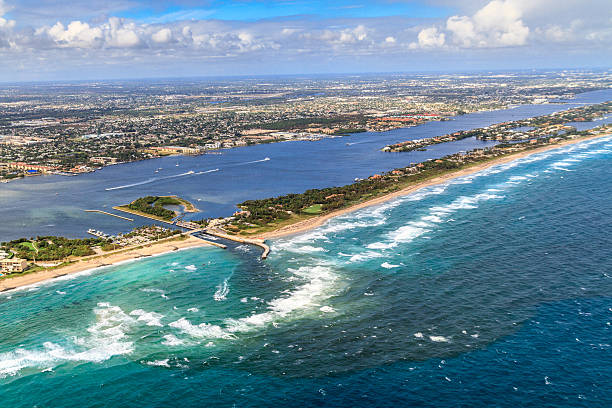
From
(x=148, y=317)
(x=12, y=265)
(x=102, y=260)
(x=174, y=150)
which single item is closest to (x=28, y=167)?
(x=174, y=150)

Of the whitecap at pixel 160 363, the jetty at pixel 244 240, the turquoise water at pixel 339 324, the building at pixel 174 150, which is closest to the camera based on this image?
the turquoise water at pixel 339 324

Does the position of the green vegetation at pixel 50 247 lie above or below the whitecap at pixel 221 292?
above

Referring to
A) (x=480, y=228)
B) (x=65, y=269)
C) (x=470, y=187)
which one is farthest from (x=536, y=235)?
(x=65, y=269)

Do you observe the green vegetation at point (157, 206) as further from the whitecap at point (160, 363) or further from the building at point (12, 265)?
the whitecap at point (160, 363)

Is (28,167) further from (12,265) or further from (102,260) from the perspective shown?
(102,260)

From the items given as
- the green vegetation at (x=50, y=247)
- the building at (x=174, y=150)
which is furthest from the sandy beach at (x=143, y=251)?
the building at (x=174, y=150)

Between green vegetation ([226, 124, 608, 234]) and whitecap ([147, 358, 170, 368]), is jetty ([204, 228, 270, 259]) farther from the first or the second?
whitecap ([147, 358, 170, 368])
